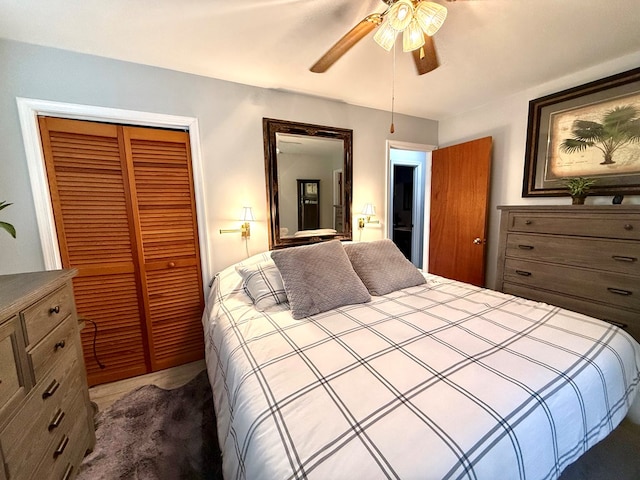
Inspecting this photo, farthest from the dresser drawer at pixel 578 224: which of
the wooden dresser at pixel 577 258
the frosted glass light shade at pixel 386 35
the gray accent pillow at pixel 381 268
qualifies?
the frosted glass light shade at pixel 386 35

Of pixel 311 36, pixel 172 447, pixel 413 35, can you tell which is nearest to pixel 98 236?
pixel 172 447

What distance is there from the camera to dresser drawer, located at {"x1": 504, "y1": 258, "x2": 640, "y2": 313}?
164 centimetres

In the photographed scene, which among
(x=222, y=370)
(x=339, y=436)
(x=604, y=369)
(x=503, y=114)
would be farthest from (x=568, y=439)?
(x=503, y=114)

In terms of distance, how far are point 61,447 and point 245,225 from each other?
5.16ft

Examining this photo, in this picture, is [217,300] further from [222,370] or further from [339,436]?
[339,436]

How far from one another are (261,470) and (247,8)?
1.91 metres

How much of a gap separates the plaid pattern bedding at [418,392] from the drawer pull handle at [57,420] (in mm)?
609

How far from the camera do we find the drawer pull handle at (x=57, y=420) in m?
1.03

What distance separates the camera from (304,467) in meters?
0.60

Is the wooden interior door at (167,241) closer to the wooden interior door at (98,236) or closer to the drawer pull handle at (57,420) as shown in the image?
the wooden interior door at (98,236)

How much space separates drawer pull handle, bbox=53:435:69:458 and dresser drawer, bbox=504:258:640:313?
121 inches

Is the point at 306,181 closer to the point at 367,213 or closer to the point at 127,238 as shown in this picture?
the point at 367,213

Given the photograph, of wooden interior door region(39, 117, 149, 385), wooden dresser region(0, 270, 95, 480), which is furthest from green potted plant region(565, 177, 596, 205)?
wooden interior door region(39, 117, 149, 385)

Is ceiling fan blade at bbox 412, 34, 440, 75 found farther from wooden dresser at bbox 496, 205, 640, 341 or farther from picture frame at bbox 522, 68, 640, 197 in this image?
picture frame at bbox 522, 68, 640, 197
